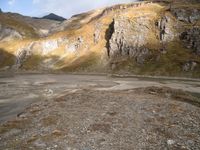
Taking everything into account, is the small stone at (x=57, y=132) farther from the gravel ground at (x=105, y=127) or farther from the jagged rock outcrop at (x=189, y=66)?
the jagged rock outcrop at (x=189, y=66)

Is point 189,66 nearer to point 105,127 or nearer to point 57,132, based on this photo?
point 105,127

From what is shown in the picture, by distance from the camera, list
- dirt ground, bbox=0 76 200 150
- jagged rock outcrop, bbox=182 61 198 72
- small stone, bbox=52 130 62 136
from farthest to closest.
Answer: jagged rock outcrop, bbox=182 61 198 72, small stone, bbox=52 130 62 136, dirt ground, bbox=0 76 200 150

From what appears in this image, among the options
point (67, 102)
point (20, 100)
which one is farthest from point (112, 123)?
point (20, 100)

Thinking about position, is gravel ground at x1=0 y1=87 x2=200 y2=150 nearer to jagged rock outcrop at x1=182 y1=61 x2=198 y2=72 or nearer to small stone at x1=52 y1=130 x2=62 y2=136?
A: small stone at x1=52 y1=130 x2=62 y2=136

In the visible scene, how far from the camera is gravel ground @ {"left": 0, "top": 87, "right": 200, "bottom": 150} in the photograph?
39094 mm

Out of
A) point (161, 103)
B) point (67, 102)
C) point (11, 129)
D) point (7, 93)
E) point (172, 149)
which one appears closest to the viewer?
point (172, 149)

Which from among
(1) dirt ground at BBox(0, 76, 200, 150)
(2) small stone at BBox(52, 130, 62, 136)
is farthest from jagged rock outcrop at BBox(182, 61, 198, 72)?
(2) small stone at BBox(52, 130, 62, 136)

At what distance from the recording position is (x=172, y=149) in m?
37.6

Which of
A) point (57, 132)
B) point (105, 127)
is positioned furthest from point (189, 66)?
point (57, 132)

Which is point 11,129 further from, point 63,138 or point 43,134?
point 63,138

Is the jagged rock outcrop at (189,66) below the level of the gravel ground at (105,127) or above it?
below

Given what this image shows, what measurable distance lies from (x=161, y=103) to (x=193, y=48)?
463 ft

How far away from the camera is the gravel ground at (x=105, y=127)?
1539 inches

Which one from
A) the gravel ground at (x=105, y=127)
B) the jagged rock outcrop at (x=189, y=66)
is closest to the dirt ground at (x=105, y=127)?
the gravel ground at (x=105, y=127)
